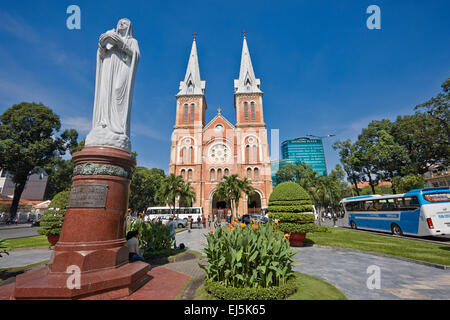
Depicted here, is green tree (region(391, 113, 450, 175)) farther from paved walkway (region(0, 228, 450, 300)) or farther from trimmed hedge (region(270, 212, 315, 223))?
paved walkway (region(0, 228, 450, 300))

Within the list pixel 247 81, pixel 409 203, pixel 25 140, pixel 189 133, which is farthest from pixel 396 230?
pixel 25 140

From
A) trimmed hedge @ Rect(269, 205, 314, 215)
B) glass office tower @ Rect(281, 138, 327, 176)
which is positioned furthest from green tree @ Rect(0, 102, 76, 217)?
glass office tower @ Rect(281, 138, 327, 176)

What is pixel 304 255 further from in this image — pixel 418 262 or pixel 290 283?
pixel 290 283

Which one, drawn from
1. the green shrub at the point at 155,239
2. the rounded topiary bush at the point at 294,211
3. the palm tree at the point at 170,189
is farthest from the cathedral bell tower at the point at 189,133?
the green shrub at the point at 155,239

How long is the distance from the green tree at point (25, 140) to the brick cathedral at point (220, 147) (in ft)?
52.9

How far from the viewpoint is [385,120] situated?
29.0 metres

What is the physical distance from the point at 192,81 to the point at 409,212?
3520cm

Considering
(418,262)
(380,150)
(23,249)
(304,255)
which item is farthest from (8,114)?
(380,150)

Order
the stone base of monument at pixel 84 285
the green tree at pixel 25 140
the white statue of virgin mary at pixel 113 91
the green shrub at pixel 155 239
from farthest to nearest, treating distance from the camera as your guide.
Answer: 1. the green tree at pixel 25 140
2. the green shrub at pixel 155 239
3. the white statue of virgin mary at pixel 113 91
4. the stone base of monument at pixel 84 285

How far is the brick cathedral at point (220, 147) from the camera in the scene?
1264 inches

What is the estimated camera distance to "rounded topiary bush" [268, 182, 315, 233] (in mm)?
9234

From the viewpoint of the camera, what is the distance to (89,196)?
3885mm

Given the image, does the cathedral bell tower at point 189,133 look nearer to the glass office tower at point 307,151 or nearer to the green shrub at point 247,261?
the green shrub at point 247,261
